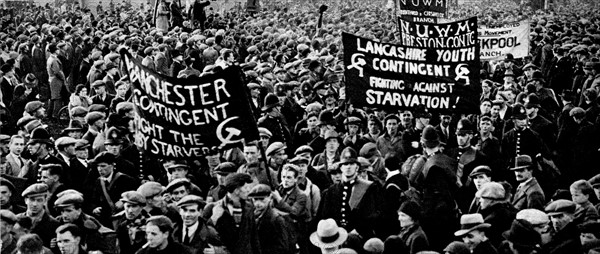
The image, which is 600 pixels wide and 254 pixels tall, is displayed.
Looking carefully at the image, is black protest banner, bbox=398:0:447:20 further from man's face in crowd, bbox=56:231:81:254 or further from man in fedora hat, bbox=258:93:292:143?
man's face in crowd, bbox=56:231:81:254

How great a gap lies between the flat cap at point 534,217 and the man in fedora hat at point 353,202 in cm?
136

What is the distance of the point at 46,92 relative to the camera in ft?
64.1

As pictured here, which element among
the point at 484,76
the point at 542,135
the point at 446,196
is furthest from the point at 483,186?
the point at 484,76

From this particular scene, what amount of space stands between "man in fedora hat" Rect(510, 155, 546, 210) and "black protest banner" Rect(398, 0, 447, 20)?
36.6 feet

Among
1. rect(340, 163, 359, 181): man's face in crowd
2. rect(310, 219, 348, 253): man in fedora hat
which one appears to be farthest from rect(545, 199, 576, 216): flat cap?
rect(310, 219, 348, 253): man in fedora hat

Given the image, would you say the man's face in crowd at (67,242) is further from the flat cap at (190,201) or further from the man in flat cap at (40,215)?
the flat cap at (190,201)

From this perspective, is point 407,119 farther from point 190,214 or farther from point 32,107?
point 32,107

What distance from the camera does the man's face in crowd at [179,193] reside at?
867 cm

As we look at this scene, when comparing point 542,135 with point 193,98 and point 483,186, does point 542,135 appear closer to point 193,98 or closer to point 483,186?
point 483,186

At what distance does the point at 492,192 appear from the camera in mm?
8656

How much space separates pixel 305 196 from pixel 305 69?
8.68 meters

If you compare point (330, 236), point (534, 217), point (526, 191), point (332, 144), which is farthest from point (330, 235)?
point (332, 144)

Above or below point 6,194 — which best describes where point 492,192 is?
below

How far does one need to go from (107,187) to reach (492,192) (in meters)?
3.90
